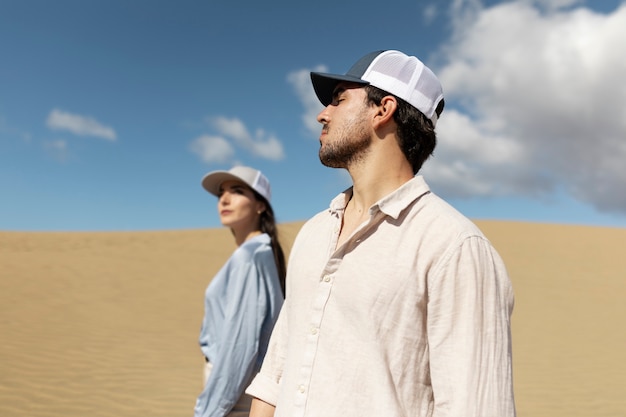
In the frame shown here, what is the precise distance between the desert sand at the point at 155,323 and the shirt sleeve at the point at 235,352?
1.11 m

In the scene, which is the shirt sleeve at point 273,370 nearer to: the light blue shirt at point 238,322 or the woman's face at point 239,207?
the light blue shirt at point 238,322

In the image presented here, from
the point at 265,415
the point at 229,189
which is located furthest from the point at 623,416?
the point at 265,415

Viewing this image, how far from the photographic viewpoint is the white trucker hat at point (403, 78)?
1.56 m

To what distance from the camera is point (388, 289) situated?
4.33 feet

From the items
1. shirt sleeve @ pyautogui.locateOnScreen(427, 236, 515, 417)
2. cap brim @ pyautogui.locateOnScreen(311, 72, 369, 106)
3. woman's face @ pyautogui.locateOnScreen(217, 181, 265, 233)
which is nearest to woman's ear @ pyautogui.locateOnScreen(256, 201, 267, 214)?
woman's face @ pyautogui.locateOnScreen(217, 181, 265, 233)

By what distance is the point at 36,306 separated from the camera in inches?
499

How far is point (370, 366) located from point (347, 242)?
300 mm

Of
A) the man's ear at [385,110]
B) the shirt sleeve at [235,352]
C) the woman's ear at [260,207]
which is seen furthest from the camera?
the woman's ear at [260,207]

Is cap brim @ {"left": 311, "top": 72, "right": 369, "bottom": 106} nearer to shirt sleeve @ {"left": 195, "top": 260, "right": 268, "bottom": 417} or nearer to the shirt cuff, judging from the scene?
the shirt cuff

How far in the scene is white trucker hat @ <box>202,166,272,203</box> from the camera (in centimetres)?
331

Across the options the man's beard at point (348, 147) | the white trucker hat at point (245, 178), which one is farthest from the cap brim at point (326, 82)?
the white trucker hat at point (245, 178)

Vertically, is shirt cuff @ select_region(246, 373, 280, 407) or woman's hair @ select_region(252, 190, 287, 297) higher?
woman's hair @ select_region(252, 190, 287, 297)

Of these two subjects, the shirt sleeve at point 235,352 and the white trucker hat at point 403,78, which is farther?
the shirt sleeve at point 235,352

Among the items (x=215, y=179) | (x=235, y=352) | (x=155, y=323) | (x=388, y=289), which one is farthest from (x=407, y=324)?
(x=155, y=323)
